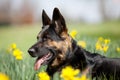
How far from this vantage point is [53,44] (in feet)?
19.0

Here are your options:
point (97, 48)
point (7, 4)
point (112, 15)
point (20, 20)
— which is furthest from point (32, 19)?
point (97, 48)

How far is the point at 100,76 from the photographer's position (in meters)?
5.74

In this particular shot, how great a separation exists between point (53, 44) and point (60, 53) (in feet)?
0.50

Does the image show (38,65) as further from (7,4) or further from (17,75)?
(7,4)

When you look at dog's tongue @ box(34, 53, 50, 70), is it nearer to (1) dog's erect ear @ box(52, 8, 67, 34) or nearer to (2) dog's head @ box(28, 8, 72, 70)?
(2) dog's head @ box(28, 8, 72, 70)

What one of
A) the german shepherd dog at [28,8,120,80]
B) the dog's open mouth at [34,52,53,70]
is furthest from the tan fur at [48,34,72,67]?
the dog's open mouth at [34,52,53,70]

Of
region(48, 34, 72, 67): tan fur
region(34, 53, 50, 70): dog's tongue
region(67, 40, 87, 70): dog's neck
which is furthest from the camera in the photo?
region(67, 40, 87, 70): dog's neck

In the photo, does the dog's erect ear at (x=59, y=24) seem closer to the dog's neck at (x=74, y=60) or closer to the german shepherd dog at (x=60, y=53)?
the german shepherd dog at (x=60, y=53)

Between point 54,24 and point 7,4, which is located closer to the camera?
point 54,24

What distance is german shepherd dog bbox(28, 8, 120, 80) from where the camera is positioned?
18.9ft

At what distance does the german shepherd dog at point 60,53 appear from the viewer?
5746mm

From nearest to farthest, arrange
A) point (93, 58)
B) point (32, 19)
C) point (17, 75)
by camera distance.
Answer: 1. point (17, 75)
2. point (93, 58)
3. point (32, 19)

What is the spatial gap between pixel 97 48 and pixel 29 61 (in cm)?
104

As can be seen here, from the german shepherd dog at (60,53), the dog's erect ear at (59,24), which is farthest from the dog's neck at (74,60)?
the dog's erect ear at (59,24)
